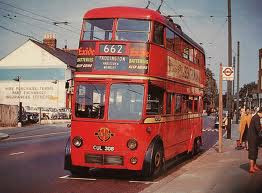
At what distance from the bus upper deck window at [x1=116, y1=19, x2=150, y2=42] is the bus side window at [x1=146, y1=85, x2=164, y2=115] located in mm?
1278

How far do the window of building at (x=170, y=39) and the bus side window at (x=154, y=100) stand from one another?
4.84 ft

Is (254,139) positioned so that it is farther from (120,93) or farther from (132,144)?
(120,93)

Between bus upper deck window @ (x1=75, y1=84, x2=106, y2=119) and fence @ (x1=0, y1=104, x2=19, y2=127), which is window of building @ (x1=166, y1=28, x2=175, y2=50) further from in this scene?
fence @ (x1=0, y1=104, x2=19, y2=127)

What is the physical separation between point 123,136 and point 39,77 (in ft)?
157

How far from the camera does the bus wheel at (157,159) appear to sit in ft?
35.7

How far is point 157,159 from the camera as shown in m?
11.2

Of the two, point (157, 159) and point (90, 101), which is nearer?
point (90, 101)

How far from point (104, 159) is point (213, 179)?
8.52 feet

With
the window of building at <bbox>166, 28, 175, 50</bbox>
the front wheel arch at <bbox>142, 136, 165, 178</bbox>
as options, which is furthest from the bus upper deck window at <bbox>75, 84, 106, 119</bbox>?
the window of building at <bbox>166, 28, 175, 50</bbox>

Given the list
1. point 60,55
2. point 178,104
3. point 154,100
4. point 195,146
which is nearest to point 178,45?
point 178,104

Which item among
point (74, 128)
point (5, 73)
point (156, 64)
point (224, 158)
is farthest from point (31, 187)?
point (5, 73)

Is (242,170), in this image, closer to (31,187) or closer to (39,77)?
(31,187)

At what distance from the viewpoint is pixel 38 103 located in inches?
2215

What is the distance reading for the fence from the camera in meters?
35.4
